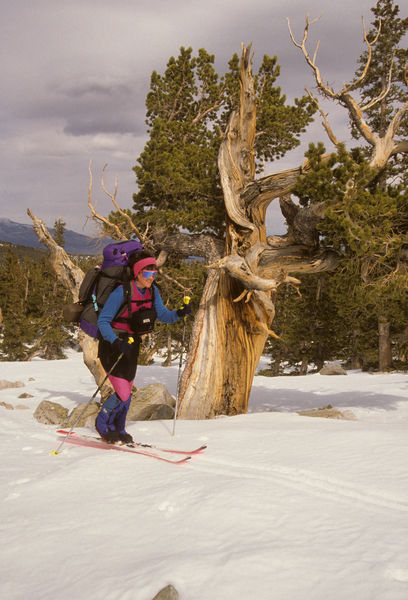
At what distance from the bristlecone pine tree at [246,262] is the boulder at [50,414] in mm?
2609

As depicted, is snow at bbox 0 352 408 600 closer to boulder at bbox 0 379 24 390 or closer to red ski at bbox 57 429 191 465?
red ski at bbox 57 429 191 465

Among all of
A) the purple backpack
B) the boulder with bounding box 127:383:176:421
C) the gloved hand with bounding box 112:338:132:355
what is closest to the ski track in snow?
the gloved hand with bounding box 112:338:132:355

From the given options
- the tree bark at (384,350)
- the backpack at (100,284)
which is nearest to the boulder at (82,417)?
the backpack at (100,284)

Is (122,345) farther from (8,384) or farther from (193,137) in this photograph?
(8,384)

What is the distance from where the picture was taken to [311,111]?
32.1 ft

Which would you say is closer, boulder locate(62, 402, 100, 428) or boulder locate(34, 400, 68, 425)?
boulder locate(62, 402, 100, 428)

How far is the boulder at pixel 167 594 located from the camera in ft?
5.58

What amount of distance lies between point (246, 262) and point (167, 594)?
6.22m

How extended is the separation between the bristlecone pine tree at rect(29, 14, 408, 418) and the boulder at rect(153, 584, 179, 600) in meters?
6.17

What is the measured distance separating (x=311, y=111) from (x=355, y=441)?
827 centimetres

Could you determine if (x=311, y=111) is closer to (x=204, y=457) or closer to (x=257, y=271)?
(x=257, y=271)

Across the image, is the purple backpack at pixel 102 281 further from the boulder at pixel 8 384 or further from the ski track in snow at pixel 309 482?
the boulder at pixel 8 384

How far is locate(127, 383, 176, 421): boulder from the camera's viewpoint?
25.5ft

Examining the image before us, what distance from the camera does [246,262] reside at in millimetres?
7559
